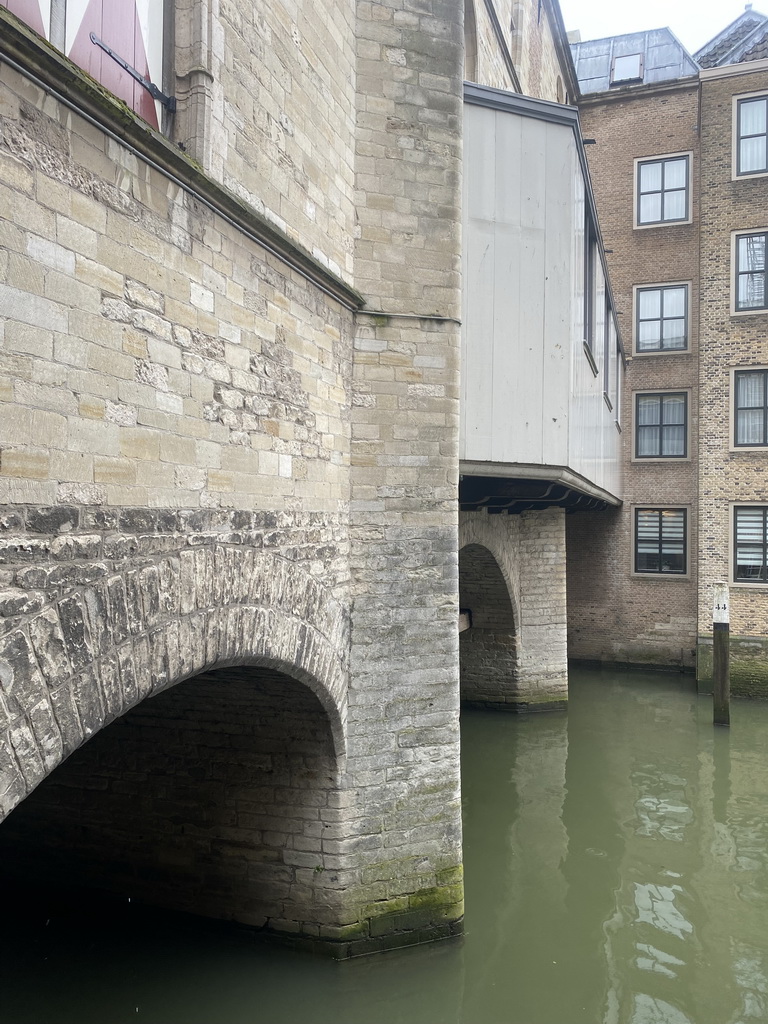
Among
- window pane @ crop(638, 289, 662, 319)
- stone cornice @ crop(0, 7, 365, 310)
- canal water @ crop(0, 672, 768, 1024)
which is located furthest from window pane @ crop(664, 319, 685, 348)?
stone cornice @ crop(0, 7, 365, 310)

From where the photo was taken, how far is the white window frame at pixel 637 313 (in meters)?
17.6

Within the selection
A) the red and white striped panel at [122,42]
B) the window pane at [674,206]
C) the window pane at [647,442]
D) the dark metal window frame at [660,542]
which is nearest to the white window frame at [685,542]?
the dark metal window frame at [660,542]

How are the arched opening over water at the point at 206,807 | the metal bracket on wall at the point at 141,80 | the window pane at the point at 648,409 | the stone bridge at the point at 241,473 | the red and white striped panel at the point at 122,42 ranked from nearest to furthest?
the stone bridge at the point at 241,473, the red and white striped panel at the point at 122,42, the metal bracket on wall at the point at 141,80, the arched opening over water at the point at 206,807, the window pane at the point at 648,409

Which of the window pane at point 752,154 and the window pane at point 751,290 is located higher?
the window pane at point 752,154

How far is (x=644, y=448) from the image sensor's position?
18172mm

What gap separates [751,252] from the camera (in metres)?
16.8

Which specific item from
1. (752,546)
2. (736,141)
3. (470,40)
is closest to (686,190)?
(736,141)

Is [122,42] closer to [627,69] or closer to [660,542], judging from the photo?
[660,542]

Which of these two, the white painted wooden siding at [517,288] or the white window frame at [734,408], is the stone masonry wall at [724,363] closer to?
the white window frame at [734,408]

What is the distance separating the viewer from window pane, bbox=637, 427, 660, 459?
18109mm

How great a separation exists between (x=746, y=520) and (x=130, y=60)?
1517cm

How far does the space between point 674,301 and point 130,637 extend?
16.6m

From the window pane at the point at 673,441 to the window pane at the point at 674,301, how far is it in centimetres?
233

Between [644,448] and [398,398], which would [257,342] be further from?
[644,448]
